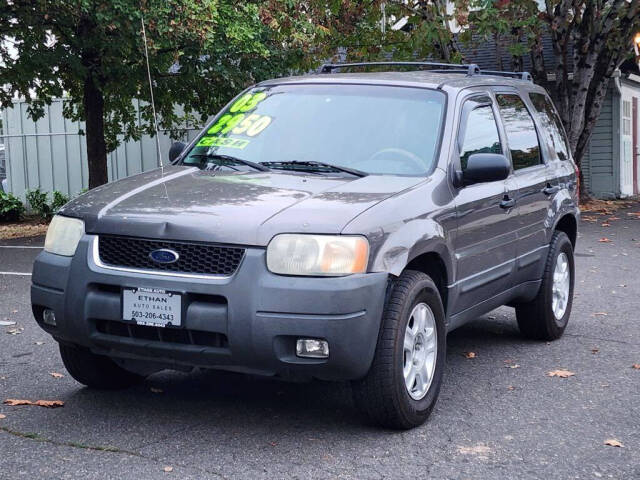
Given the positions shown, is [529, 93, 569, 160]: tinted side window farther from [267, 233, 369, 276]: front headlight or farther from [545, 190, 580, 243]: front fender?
[267, 233, 369, 276]: front headlight

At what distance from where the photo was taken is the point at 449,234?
505 cm

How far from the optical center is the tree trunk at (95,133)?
1833 centimetres

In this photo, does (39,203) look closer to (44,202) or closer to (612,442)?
(44,202)

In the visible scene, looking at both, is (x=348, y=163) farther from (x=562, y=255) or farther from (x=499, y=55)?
(x=499, y=55)

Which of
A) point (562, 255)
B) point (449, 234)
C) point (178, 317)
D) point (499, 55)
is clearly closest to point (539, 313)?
point (562, 255)

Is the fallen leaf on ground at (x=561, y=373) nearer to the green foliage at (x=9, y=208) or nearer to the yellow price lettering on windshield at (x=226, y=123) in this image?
the yellow price lettering on windshield at (x=226, y=123)

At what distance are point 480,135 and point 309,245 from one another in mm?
2064

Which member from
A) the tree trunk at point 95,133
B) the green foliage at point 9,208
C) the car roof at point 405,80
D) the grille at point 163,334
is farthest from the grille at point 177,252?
the green foliage at point 9,208

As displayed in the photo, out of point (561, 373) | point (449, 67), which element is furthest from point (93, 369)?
point (449, 67)

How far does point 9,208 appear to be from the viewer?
71.3 feet

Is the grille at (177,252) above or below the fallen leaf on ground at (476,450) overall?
above

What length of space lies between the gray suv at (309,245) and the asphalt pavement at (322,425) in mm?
246

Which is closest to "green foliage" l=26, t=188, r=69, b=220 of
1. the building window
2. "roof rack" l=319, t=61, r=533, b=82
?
the building window

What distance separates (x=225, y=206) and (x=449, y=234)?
1314mm
